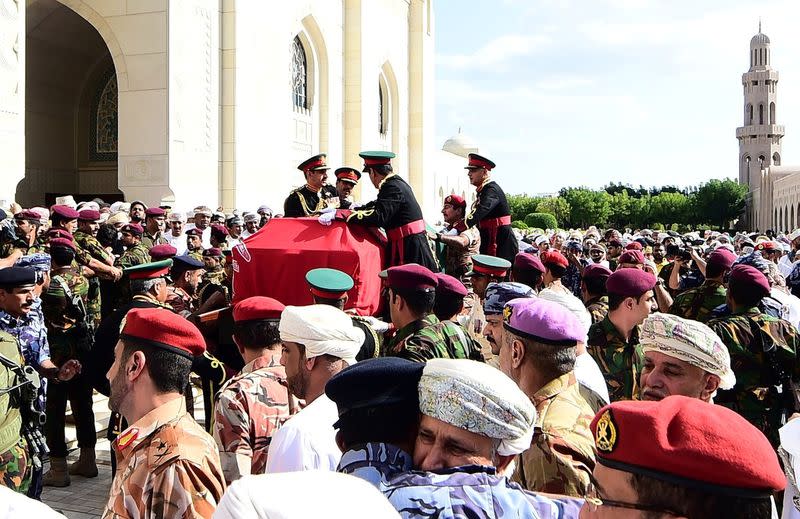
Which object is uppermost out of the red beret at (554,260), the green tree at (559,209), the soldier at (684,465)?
the green tree at (559,209)

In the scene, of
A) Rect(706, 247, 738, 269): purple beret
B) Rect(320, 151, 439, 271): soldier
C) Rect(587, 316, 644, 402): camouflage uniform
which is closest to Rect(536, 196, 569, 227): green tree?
Rect(706, 247, 738, 269): purple beret

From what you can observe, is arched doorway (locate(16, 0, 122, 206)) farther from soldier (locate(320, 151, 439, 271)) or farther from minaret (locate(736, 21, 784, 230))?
minaret (locate(736, 21, 784, 230))

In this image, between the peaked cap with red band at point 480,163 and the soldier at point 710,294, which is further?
the peaked cap with red band at point 480,163

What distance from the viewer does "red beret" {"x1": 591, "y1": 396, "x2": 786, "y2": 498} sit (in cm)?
152

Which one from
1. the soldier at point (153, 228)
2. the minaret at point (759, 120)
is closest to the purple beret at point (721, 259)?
the soldier at point (153, 228)

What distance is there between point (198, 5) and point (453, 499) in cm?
1646

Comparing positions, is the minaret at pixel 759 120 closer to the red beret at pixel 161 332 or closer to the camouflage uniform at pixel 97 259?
the camouflage uniform at pixel 97 259

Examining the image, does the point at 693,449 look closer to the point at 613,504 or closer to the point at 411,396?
the point at 613,504

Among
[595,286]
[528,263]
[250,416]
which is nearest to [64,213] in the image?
[528,263]

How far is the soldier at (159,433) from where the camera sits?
2.28m

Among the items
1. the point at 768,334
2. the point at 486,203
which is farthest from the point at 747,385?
the point at 486,203

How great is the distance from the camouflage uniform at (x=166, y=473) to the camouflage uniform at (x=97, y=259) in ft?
16.5

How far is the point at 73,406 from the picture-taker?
6.02 metres

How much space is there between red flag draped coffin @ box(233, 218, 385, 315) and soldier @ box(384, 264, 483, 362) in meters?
1.70
